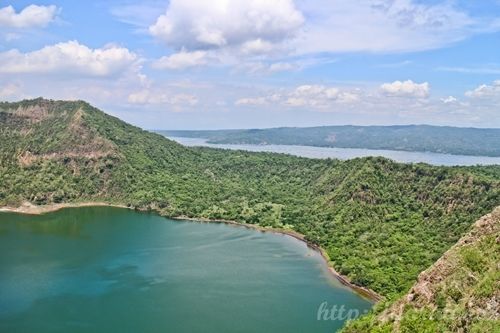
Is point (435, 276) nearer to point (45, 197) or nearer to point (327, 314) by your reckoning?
point (327, 314)

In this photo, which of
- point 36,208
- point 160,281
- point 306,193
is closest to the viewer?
point 160,281

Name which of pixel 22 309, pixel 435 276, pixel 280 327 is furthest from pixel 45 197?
pixel 435 276

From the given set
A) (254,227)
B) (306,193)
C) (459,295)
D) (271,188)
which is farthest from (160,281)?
(271,188)

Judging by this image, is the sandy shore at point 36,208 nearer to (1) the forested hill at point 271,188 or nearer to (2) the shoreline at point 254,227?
(2) the shoreline at point 254,227

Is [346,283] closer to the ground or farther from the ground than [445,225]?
closer to the ground

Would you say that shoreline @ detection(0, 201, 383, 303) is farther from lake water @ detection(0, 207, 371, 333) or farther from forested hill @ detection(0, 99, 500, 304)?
lake water @ detection(0, 207, 371, 333)

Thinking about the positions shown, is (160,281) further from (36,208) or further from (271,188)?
(271,188)
